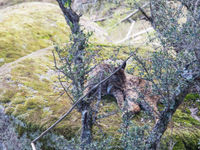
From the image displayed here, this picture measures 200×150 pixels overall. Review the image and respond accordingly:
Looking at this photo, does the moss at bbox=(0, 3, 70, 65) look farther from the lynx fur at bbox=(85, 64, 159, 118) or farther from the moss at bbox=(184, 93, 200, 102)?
the moss at bbox=(184, 93, 200, 102)

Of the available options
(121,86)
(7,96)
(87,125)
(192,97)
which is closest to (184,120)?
(192,97)

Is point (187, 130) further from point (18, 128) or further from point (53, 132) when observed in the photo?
point (18, 128)

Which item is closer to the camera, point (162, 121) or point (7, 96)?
point (162, 121)

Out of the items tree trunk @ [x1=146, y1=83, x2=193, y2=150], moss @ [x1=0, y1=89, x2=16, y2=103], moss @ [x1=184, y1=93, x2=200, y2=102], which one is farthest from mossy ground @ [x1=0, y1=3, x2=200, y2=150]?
tree trunk @ [x1=146, y1=83, x2=193, y2=150]

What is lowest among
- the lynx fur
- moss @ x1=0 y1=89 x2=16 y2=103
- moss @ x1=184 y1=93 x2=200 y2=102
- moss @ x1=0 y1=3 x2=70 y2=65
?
moss @ x1=184 y1=93 x2=200 y2=102

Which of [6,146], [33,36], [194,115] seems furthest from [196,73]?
[33,36]

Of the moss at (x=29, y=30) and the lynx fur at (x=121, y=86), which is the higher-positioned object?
the moss at (x=29, y=30)

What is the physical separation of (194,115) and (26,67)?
461 centimetres

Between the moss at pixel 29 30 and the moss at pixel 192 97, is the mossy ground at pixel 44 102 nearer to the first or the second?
the moss at pixel 29 30

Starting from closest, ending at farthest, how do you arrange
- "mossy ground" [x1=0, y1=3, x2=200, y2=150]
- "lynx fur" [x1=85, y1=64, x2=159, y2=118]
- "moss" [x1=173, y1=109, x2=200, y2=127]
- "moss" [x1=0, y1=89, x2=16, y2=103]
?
"mossy ground" [x1=0, y1=3, x2=200, y2=150] < "moss" [x1=173, y1=109, x2=200, y2=127] < "lynx fur" [x1=85, y1=64, x2=159, y2=118] < "moss" [x1=0, y1=89, x2=16, y2=103]

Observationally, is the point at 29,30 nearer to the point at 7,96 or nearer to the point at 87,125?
the point at 7,96

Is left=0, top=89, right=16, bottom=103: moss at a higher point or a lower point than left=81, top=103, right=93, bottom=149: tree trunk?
higher

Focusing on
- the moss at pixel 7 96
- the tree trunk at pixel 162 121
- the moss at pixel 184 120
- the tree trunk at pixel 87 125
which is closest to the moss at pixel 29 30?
the moss at pixel 7 96

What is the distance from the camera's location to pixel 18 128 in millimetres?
4258
